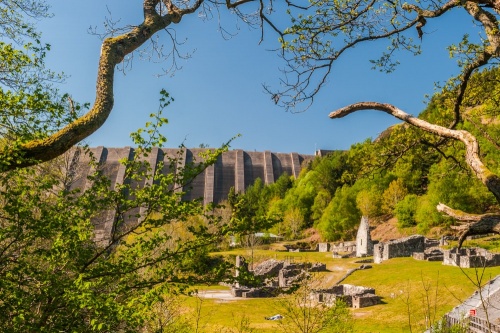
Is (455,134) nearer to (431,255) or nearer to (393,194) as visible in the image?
(431,255)

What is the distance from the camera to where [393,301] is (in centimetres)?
2514

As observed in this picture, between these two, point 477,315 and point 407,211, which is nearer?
point 477,315

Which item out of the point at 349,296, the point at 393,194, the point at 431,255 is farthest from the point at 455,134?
the point at 393,194

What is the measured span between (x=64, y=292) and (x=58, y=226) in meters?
0.77

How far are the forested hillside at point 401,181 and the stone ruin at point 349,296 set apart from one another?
6453mm

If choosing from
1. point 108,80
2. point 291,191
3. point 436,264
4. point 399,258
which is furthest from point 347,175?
point 291,191

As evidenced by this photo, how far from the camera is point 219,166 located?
320 ft

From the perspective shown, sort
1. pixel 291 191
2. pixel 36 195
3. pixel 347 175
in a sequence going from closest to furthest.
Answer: pixel 36 195 < pixel 347 175 < pixel 291 191

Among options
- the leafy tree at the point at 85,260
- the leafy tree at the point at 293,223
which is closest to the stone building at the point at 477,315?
the leafy tree at the point at 85,260

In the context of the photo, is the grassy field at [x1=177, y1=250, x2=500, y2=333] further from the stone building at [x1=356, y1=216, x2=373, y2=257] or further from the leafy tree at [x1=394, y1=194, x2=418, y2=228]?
the leafy tree at [x1=394, y1=194, x2=418, y2=228]

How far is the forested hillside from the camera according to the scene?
24.3 feet

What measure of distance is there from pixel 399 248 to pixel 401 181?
24730 millimetres

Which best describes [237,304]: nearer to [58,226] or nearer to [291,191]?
[58,226]

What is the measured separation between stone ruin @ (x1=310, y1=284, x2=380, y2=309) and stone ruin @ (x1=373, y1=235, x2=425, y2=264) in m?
9.57
